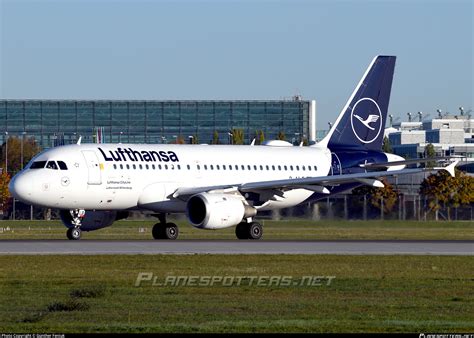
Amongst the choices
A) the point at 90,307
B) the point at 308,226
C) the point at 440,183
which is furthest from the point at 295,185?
the point at 440,183

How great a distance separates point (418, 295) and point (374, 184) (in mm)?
26360

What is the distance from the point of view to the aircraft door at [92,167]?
49625mm

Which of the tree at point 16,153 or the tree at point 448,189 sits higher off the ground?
the tree at point 16,153

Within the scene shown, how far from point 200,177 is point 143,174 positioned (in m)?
3.24

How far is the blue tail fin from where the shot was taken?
60406mm

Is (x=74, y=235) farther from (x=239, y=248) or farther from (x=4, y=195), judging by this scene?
(x=4, y=195)

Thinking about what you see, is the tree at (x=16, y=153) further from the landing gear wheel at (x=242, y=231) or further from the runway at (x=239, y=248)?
the runway at (x=239, y=248)

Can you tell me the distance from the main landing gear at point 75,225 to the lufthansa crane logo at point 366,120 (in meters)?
15.9

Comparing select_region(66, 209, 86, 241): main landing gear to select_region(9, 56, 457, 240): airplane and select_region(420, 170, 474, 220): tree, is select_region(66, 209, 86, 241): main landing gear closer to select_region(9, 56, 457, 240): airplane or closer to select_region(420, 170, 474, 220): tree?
select_region(9, 56, 457, 240): airplane

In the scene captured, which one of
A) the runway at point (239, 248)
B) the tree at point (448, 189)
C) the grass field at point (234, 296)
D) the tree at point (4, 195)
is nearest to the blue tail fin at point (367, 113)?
the runway at point (239, 248)

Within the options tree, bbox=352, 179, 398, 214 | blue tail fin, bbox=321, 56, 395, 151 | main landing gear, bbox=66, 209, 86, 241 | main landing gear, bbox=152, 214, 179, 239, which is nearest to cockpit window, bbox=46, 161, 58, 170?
main landing gear, bbox=66, 209, 86, 241

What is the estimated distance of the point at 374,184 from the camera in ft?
175

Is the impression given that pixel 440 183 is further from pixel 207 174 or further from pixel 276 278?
pixel 276 278

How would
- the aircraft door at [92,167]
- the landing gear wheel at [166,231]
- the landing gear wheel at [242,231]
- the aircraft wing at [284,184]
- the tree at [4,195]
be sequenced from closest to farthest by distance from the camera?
the aircraft door at [92,167]
the aircraft wing at [284,184]
the landing gear wheel at [166,231]
the landing gear wheel at [242,231]
the tree at [4,195]
